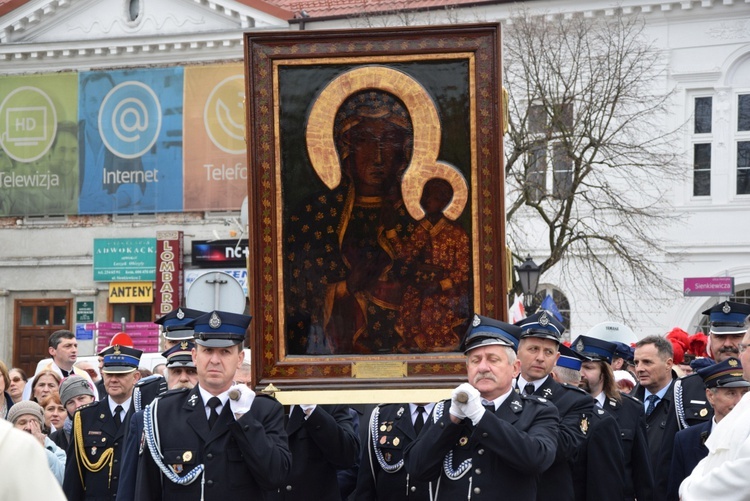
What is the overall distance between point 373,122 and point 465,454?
210 centimetres

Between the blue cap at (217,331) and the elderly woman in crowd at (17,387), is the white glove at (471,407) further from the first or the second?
the elderly woman in crowd at (17,387)

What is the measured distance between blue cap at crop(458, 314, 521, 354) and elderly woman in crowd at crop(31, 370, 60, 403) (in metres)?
5.82

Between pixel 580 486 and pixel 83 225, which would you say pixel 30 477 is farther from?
pixel 83 225

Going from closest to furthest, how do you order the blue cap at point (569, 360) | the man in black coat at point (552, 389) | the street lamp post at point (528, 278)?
the man in black coat at point (552, 389) < the blue cap at point (569, 360) < the street lamp post at point (528, 278)

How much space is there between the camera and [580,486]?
25.4ft

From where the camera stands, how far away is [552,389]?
738 cm

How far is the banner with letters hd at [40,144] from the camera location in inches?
1296

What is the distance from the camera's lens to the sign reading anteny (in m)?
27.2

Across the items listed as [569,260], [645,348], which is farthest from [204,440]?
[569,260]

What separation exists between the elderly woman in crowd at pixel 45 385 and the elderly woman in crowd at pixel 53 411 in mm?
42

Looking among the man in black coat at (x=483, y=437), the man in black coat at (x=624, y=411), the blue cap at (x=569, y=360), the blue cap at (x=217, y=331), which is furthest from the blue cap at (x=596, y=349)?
the blue cap at (x=217, y=331)

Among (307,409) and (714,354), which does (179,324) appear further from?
(714,354)

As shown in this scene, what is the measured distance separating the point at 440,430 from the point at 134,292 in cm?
2691

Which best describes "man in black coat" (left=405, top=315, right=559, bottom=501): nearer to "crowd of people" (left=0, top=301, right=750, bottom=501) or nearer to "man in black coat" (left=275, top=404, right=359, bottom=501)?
"crowd of people" (left=0, top=301, right=750, bottom=501)
